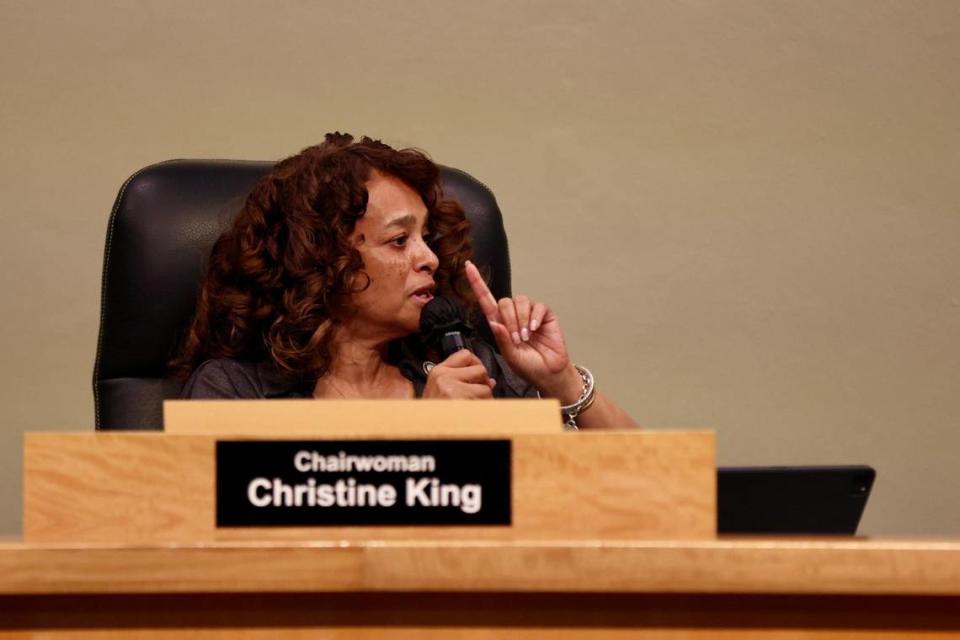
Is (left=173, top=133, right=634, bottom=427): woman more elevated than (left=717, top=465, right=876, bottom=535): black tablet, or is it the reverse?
(left=173, top=133, right=634, bottom=427): woman

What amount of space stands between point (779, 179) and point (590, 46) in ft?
1.43

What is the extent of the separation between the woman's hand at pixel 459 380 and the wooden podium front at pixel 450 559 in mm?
781

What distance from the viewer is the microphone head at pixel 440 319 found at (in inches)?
67.1

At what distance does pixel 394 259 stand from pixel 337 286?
0.30 feet

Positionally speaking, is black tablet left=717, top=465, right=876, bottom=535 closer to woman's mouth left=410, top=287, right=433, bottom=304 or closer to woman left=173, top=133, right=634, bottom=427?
woman left=173, top=133, right=634, bottom=427

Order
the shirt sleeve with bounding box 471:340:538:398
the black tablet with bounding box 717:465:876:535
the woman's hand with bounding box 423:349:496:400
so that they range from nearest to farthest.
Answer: the black tablet with bounding box 717:465:876:535
the woman's hand with bounding box 423:349:496:400
the shirt sleeve with bounding box 471:340:538:398

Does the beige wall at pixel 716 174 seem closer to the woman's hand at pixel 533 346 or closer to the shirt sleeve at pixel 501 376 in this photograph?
the shirt sleeve at pixel 501 376

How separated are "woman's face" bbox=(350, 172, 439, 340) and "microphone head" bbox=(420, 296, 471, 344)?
0.13 ft

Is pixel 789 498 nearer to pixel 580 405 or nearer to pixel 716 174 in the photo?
pixel 580 405

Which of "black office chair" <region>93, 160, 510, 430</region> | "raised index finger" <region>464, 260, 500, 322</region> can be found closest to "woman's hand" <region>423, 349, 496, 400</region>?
"raised index finger" <region>464, 260, 500, 322</region>

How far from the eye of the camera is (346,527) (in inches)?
28.9

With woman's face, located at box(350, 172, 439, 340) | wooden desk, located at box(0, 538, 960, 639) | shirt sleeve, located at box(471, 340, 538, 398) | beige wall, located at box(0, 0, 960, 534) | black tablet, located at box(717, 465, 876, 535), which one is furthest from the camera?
beige wall, located at box(0, 0, 960, 534)

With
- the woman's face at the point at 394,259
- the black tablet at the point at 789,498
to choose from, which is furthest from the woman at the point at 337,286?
the black tablet at the point at 789,498

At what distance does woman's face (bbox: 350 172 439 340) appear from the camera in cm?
175
